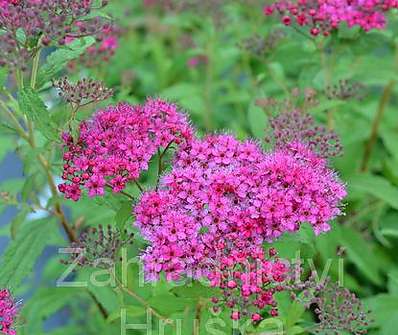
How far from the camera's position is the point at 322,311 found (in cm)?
216

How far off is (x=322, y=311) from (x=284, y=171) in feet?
1.32

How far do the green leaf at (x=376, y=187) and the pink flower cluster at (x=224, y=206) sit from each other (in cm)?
87

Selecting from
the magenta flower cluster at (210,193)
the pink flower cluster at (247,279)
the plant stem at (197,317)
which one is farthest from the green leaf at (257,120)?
the pink flower cluster at (247,279)

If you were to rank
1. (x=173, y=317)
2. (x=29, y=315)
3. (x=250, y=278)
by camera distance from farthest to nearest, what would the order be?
(x=29, y=315) → (x=173, y=317) → (x=250, y=278)

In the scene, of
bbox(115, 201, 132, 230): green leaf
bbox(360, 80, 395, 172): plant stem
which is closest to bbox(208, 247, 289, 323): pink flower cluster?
bbox(115, 201, 132, 230): green leaf

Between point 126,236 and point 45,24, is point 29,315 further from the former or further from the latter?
point 45,24

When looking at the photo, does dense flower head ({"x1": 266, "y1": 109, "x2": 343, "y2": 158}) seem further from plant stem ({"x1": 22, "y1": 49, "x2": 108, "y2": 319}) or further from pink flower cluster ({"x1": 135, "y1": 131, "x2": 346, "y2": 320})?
plant stem ({"x1": 22, "y1": 49, "x2": 108, "y2": 319})

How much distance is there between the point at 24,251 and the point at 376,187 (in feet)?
4.48

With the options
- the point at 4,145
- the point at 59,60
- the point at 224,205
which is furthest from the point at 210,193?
the point at 4,145

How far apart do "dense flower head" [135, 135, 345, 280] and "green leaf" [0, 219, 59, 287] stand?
61 cm

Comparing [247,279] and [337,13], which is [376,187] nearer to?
[337,13]

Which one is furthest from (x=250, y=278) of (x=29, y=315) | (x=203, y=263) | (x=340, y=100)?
(x=29, y=315)

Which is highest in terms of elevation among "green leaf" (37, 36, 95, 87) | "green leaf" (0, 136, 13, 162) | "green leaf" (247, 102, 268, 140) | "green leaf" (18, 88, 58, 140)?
"green leaf" (37, 36, 95, 87)

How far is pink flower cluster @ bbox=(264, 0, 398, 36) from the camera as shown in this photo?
2785mm
